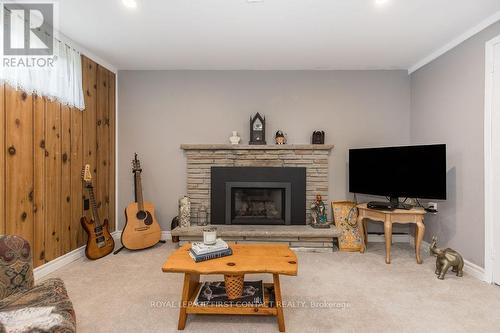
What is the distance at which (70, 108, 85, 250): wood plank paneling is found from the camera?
3148 mm

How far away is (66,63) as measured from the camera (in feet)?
9.71

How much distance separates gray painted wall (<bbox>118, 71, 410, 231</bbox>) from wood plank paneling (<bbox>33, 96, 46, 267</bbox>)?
1338mm

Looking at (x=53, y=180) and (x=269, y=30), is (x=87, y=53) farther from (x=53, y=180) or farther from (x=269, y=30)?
(x=269, y=30)

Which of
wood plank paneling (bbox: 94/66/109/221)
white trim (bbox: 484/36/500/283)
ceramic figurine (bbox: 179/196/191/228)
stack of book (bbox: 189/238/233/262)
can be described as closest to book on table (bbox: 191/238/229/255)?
stack of book (bbox: 189/238/233/262)

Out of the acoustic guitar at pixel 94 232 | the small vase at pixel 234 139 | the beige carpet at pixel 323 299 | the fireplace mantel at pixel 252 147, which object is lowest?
the beige carpet at pixel 323 299

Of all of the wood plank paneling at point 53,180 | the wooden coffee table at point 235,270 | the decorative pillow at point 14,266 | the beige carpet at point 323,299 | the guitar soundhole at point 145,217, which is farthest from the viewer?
the guitar soundhole at point 145,217

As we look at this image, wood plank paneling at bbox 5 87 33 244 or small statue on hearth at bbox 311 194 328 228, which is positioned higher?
wood plank paneling at bbox 5 87 33 244

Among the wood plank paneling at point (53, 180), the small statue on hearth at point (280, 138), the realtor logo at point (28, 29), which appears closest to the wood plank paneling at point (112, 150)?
the wood plank paneling at point (53, 180)

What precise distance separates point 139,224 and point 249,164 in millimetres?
1643

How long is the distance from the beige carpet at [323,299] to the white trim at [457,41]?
2.39m

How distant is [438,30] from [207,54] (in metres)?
2.48

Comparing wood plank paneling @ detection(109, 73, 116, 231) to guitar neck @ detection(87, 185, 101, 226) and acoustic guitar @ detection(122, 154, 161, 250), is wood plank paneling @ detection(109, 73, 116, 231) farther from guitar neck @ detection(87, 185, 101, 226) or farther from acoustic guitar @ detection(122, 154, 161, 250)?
guitar neck @ detection(87, 185, 101, 226)

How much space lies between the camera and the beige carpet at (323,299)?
6.36 feet

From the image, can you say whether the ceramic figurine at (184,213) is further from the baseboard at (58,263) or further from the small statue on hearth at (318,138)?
the small statue on hearth at (318,138)
